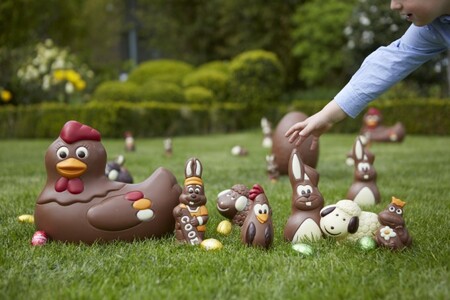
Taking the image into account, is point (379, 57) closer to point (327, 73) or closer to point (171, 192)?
point (171, 192)

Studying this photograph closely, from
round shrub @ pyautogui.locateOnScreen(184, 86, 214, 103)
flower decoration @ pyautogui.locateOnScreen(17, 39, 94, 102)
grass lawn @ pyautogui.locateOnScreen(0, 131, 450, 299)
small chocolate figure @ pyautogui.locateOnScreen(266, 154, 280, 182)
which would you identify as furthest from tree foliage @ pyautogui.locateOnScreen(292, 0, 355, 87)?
grass lawn @ pyautogui.locateOnScreen(0, 131, 450, 299)

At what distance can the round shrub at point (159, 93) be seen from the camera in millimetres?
14672

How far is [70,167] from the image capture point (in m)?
2.96

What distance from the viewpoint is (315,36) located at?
1961 centimetres

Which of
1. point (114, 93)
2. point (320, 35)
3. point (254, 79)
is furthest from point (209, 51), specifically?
point (114, 93)

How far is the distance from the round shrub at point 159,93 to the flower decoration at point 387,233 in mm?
12196

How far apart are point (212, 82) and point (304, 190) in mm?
13760

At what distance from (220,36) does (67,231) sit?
849 inches

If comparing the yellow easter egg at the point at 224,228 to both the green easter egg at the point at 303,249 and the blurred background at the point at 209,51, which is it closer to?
the green easter egg at the point at 303,249

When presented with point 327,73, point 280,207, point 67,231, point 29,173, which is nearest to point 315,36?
point 327,73

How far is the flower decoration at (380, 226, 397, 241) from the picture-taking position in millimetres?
2738

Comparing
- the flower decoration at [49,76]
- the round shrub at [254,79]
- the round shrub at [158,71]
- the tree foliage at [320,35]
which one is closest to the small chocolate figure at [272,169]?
the flower decoration at [49,76]

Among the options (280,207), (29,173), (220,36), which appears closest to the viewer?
(280,207)

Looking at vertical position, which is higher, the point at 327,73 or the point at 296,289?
the point at 327,73
